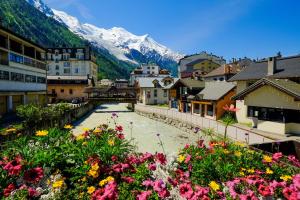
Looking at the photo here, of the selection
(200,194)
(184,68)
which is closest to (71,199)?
(200,194)

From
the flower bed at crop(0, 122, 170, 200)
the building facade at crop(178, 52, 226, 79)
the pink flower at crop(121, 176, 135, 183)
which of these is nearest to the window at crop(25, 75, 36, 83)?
the flower bed at crop(0, 122, 170, 200)

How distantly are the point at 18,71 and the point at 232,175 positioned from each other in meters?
42.0

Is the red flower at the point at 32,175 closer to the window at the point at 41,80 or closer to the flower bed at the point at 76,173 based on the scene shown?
the flower bed at the point at 76,173

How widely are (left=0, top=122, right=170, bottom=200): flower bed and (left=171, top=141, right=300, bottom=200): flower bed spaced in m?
0.70

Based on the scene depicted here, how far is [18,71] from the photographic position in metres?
39.8

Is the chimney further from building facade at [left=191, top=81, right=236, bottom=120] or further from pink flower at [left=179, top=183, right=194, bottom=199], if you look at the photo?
pink flower at [left=179, top=183, right=194, bottom=199]

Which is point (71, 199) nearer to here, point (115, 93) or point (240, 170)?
point (240, 170)

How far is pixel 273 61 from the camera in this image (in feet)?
99.6

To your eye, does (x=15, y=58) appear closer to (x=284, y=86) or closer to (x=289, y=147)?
(x=284, y=86)

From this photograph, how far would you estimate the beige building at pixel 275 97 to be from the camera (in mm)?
23562

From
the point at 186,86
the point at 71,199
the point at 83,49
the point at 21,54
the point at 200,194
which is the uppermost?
the point at 83,49

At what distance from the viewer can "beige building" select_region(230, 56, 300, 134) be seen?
77.3 ft

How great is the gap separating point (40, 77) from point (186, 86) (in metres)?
31.8

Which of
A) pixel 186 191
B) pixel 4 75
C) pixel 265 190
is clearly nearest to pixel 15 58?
pixel 4 75
